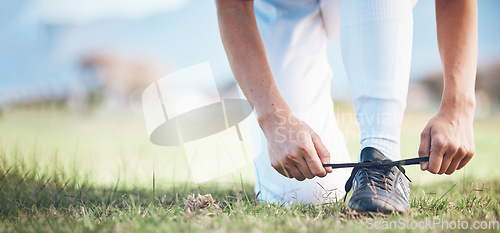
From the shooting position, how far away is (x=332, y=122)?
1.44 m

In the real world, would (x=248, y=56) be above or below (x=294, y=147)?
above

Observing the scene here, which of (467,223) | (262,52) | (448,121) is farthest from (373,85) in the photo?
(467,223)

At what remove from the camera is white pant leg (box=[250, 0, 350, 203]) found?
1.38 m

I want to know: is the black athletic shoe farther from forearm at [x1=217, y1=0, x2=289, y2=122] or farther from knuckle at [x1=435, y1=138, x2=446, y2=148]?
forearm at [x1=217, y1=0, x2=289, y2=122]

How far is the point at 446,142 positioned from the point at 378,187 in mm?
187

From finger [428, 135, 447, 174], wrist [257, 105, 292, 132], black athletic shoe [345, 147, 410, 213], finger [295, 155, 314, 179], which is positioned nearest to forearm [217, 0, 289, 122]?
wrist [257, 105, 292, 132]

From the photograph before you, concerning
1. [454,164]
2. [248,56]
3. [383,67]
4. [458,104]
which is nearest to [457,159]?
[454,164]

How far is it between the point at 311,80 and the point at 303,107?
0.37 feet

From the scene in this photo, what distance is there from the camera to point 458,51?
3.44ft

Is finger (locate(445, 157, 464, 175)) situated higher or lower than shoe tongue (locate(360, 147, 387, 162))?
lower

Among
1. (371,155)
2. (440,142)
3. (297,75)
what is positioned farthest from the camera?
(297,75)

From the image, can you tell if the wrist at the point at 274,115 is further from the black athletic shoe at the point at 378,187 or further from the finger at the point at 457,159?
the finger at the point at 457,159

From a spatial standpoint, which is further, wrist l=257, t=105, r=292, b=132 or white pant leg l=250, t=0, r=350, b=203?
white pant leg l=250, t=0, r=350, b=203

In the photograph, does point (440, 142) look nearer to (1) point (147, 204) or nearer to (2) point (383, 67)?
(2) point (383, 67)
